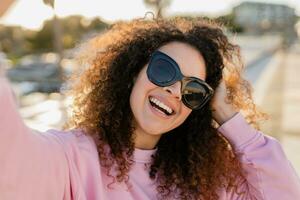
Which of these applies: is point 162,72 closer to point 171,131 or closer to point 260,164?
point 171,131

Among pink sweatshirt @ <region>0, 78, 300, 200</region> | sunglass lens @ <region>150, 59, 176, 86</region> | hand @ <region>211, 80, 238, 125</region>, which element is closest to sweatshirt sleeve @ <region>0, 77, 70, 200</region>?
pink sweatshirt @ <region>0, 78, 300, 200</region>

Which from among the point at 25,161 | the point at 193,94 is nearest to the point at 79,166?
the point at 25,161

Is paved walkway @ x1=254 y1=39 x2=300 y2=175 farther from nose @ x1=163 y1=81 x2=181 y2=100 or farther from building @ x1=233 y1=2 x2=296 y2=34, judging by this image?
building @ x1=233 y1=2 x2=296 y2=34

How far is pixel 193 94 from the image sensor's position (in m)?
1.62

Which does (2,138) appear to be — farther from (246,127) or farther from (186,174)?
(246,127)

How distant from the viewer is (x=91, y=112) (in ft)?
5.46

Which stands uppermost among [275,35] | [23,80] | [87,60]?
[87,60]

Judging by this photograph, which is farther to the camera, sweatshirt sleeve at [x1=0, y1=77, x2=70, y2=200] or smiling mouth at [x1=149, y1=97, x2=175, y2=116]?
smiling mouth at [x1=149, y1=97, x2=175, y2=116]

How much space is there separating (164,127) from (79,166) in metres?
0.29

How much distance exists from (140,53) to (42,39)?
122 feet

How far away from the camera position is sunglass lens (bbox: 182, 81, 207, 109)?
1610mm

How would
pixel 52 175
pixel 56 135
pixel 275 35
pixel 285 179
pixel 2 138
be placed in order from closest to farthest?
pixel 2 138 < pixel 52 175 < pixel 56 135 < pixel 285 179 < pixel 275 35

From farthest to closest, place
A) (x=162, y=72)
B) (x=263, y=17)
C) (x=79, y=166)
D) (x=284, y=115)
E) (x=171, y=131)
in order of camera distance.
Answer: (x=263, y=17), (x=284, y=115), (x=171, y=131), (x=162, y=72), (x=79, y=166)

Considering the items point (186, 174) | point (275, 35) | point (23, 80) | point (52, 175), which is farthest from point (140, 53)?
point (275, 35)
